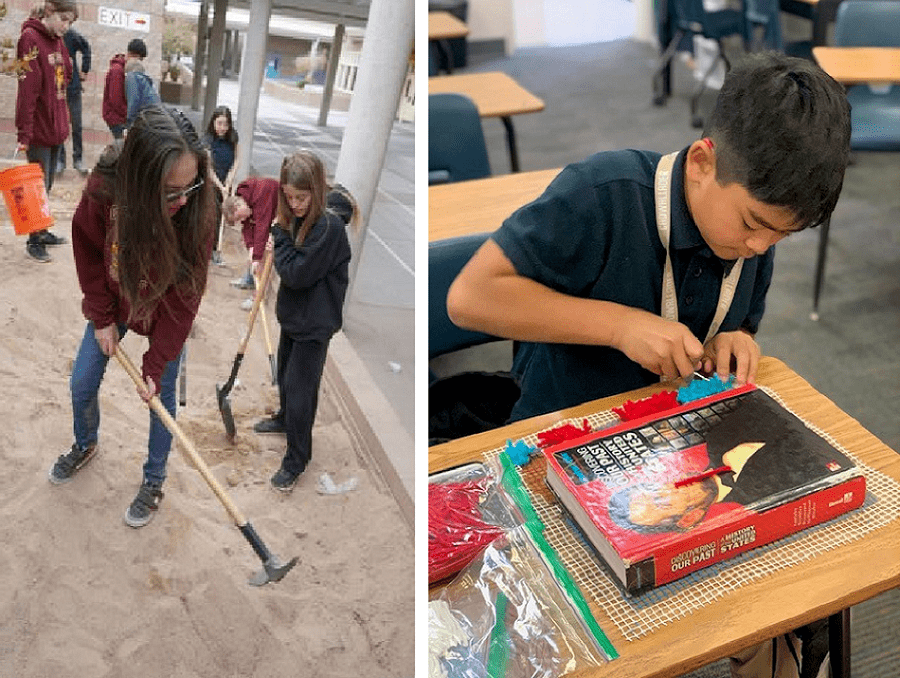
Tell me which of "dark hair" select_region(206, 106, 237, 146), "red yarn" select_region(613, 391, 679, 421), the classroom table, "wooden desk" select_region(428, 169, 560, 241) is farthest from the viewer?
the classroom table

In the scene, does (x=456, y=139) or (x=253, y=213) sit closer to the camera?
(x=253, y=213)

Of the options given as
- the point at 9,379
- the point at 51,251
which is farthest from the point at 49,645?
the point at 51,251

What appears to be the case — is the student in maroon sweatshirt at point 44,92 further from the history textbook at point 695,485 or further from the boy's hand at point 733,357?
the boy's hand at point 733,357

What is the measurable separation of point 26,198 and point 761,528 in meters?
0.83

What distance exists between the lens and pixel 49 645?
0.84 metres

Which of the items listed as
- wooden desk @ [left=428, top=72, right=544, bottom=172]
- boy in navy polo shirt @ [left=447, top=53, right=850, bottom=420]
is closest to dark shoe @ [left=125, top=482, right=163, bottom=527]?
boy in navy polo shirt @ [left=447, top=53, right=850, bottom=420]

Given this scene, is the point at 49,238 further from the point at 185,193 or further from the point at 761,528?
the point at 761,528

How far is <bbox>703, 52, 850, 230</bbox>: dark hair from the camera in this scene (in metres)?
1.02

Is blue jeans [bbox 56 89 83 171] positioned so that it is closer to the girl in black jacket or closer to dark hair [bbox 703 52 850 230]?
the girl in black jacket

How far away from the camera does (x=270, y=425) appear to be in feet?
3.17

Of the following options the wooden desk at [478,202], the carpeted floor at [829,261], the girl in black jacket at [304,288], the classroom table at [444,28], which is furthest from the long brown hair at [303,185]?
the classroom table at [444,28]

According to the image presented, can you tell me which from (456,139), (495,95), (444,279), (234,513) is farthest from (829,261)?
(234,513)

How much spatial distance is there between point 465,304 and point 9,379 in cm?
64

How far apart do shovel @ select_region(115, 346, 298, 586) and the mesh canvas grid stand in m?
0.31
